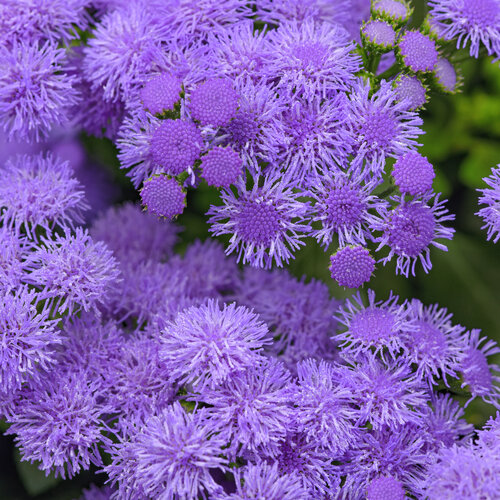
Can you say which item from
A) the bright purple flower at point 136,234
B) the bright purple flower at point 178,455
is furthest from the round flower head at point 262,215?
the bright purple flower at point 136,234

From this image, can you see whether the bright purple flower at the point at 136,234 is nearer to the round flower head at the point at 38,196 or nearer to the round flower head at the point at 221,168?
the round flower head at the point at 38,196

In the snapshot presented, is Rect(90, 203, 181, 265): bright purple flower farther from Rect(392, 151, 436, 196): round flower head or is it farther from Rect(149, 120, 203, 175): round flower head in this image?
Rect(392, 151, 436, 196): round flower head

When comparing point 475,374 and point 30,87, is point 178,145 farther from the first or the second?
point 475,374

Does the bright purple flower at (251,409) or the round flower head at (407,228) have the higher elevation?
the round flower head at (407,228)

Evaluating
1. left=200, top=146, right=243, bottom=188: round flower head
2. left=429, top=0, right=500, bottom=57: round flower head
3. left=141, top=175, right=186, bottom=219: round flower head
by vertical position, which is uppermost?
left=429, top=0, right=500, bottom=57: round flower head

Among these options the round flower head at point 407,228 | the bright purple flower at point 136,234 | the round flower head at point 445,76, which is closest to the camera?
the round flower head at point 407,228

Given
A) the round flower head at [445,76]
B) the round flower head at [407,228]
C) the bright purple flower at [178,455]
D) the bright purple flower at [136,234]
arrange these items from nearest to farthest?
the bright purple flower at [178,455]
the round flower head at [407,228]
the round flower head at [445,76]
the bright purple flower at [136,234]

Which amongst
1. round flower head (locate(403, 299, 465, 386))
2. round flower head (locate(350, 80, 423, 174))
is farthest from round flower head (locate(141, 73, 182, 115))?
round flower head (locate(403, 299, 465, 386))
